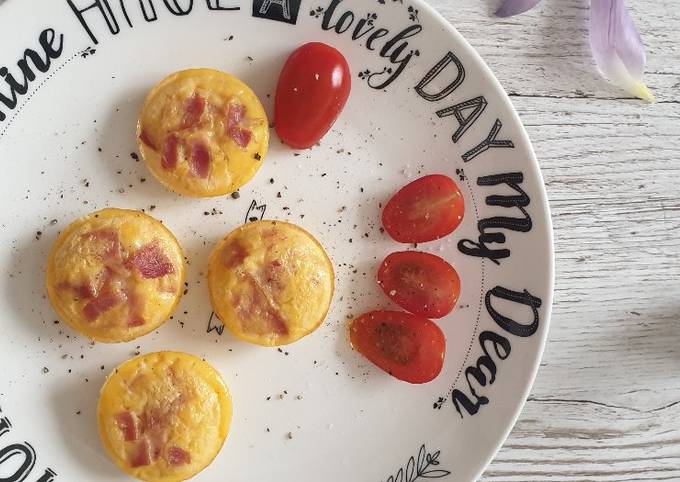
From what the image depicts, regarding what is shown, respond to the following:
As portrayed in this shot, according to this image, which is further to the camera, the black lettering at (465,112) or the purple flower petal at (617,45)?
the purple flower petal at (617,45)

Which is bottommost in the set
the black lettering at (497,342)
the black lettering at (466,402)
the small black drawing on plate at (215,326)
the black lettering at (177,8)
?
the black lettering at (466,402)

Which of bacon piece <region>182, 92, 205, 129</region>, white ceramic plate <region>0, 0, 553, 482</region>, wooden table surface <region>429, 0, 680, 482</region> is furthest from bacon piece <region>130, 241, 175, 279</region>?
wooden table surface <region>429, 0, 680, 482</region>

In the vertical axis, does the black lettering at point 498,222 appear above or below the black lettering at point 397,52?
below

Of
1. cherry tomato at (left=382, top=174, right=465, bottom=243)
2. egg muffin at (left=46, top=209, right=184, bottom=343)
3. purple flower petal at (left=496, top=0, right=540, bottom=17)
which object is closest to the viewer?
egg muffin at (left=46, top=209, right=184, bottom=343)

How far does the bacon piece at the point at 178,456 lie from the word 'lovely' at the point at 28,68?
1.10 m

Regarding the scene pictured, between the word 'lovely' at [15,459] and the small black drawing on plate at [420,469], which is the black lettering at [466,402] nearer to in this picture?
the small black drawing on plate at [420,469]

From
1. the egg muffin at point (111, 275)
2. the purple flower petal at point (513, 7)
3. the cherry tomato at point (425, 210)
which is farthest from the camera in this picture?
the purple flower petal at point (513, 7)

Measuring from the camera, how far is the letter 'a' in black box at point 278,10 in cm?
202

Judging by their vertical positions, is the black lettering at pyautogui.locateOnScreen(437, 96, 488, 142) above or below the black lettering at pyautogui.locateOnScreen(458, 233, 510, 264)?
above

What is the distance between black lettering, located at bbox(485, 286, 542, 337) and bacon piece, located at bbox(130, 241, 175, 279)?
1.00m

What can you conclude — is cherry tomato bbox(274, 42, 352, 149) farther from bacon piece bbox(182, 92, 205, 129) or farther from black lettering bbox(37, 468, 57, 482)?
black lettering bbox(37, 468, 57, 482)

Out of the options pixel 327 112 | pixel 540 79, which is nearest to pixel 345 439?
pixel 327 112

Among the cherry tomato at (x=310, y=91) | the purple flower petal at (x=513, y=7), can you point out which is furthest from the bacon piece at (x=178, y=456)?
the purple flower petal at (x=513, y=7)

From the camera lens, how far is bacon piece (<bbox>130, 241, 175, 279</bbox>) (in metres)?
1.98
